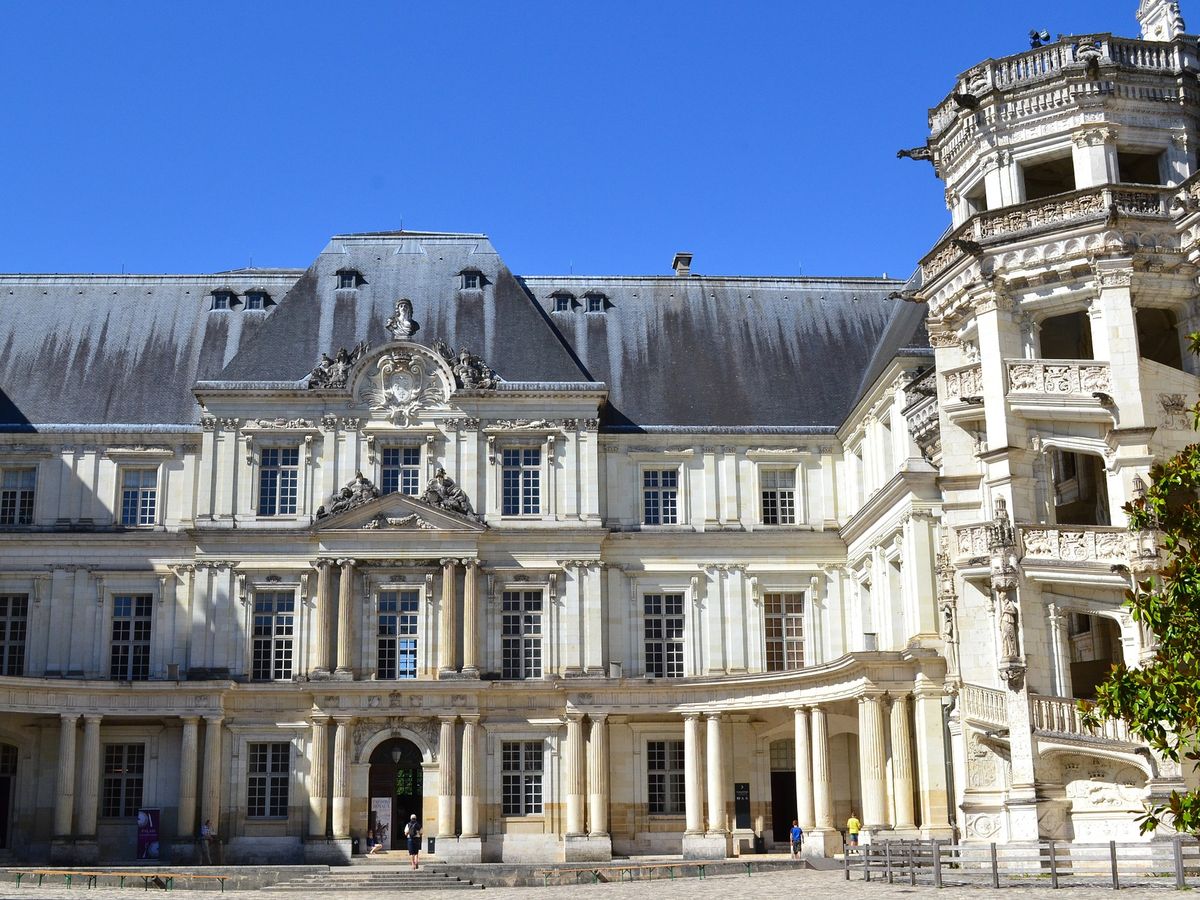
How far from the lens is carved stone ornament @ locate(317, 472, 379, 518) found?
44906 millimetres

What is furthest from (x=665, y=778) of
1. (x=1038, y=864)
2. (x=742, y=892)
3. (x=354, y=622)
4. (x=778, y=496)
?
(x=1038, y=864)

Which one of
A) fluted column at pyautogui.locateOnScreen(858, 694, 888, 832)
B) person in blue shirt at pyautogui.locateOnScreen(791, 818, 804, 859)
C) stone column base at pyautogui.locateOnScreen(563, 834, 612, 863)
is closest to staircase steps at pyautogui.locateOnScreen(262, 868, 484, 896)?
stone column base at pyautogui.locateOnScreen(563, 834, 612, 863)

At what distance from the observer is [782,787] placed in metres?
44.9

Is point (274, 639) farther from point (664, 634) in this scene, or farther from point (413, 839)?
point (664, 634)

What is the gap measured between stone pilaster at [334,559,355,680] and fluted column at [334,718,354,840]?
55.3 inches

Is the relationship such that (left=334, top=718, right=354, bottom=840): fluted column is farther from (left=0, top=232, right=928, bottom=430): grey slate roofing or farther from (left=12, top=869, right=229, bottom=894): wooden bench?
(left=0, top=232, right=928, bottom=430): grey slate roofing

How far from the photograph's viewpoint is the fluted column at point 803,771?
135ft

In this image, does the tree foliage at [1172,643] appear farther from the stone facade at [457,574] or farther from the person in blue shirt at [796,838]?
the person in blue shirt at [796,838]

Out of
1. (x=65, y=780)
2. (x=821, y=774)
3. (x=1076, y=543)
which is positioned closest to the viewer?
(x=1076, y=543)

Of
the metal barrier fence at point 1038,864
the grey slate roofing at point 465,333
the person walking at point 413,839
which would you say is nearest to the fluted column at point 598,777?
the person walking at point 413,839

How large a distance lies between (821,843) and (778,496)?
10.8m

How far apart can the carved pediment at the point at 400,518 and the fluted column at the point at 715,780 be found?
8430 millimetres

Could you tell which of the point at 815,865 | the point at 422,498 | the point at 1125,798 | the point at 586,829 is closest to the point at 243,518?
the point at 422,498

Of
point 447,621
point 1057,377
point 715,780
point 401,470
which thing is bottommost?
point 715,780
